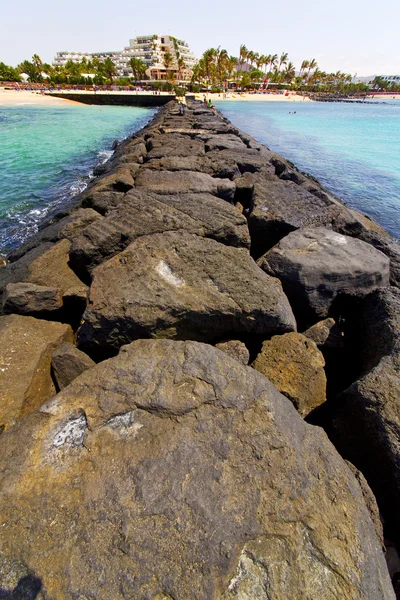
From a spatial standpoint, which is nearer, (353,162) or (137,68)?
(353,162)

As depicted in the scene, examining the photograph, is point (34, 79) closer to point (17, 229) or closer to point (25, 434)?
point (17, 229)

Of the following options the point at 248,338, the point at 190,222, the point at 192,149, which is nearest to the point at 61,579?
the point at 248,338

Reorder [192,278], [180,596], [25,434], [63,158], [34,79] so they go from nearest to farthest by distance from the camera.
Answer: [180,596] < [25,434] < [192,278] < [63,158] < [34,79]

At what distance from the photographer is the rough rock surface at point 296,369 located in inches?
97.3

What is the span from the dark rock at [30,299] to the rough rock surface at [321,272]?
2219mm

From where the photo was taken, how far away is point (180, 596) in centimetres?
125

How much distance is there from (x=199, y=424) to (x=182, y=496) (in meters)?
0.36

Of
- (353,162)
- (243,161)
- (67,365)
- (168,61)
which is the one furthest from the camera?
(168,61)

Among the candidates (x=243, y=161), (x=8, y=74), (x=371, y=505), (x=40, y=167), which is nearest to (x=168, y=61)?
(x=8, y=74)

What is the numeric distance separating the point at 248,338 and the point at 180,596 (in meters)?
1.93

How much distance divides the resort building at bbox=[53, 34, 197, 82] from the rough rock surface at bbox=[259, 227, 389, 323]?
88.0 m

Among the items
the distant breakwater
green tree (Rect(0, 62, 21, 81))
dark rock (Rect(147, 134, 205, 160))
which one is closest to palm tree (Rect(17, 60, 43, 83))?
green tree (Rect(0, 62, 21, 81))

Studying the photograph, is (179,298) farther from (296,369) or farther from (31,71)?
(31,71)

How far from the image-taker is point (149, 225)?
12.3 feet
